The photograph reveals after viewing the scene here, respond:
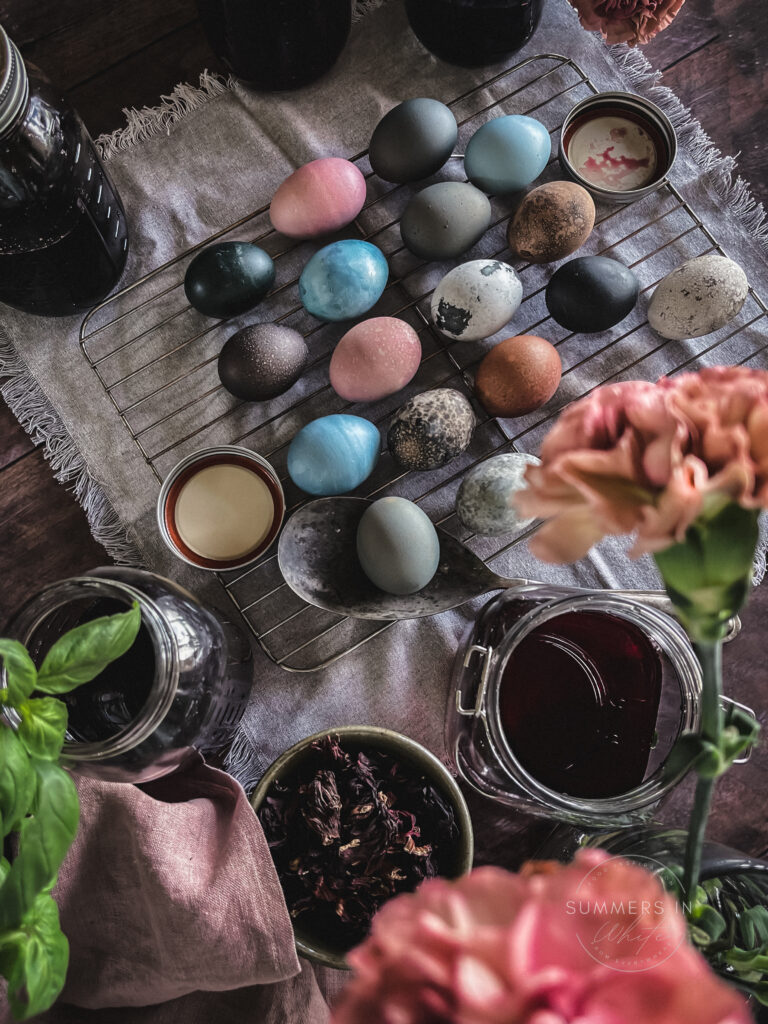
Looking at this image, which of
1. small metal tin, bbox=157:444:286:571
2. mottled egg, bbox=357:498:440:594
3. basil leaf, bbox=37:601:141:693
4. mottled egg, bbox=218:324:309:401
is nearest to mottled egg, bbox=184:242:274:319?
mottled egg, bbox=218:324:309:401

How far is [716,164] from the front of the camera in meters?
0.86

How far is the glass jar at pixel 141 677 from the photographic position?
1.87 feet

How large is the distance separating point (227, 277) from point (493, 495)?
1.08 feet

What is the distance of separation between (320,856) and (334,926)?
0.06 metres

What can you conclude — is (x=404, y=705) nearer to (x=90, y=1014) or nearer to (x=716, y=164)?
(x=90, y=1014)

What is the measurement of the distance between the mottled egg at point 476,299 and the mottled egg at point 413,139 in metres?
0.11

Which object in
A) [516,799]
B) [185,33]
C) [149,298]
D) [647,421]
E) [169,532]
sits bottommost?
[516,799]

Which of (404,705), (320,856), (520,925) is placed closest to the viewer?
(520,925)

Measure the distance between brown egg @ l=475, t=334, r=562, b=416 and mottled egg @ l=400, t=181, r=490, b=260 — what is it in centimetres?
11

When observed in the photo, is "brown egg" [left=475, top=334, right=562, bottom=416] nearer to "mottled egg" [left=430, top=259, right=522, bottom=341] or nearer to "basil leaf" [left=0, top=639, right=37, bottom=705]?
"mottled egg" [left=430, top=259, right=522, bottom=341]

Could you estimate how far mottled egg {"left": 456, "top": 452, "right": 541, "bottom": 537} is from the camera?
0.73 meters

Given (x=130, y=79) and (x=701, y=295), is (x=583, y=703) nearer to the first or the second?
(x=701, y=295)

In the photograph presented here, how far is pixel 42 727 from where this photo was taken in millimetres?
493

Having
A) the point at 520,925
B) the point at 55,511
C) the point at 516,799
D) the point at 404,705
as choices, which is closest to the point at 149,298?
the point at 55,511
